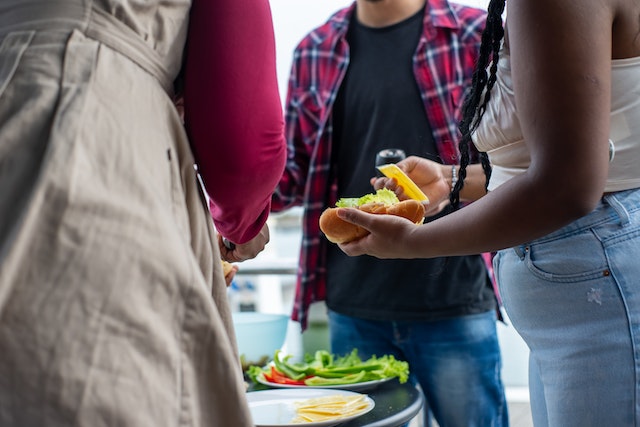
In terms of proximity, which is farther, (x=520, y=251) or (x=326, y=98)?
(x=326, y=98)

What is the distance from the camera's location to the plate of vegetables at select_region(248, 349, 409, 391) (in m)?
1.80

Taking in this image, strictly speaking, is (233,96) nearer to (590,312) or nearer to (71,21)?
(71,21)

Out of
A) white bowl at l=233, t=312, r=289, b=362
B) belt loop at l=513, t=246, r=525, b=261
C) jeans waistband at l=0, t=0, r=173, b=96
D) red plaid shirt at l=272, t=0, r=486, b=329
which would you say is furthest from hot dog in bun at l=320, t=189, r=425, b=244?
red plaid shirt at l=272, t=0, r=486, b=329

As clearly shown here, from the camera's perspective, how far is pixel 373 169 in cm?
242

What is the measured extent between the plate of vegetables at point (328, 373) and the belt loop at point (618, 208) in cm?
76

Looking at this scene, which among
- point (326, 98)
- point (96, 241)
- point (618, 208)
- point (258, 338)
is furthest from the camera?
point (326, 98)

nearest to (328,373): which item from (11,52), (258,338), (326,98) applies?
(258,338)

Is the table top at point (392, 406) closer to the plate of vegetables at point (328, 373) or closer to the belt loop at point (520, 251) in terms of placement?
the plate of vegetables at point (328, 373)

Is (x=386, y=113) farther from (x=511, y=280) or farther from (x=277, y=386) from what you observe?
(x=511, y=280)

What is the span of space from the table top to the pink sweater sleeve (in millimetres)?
550

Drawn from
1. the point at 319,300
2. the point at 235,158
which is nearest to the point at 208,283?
the point at 235,158

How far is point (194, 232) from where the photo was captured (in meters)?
1.08

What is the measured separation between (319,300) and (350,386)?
0.82m

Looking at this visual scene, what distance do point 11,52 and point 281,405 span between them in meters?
0.90
